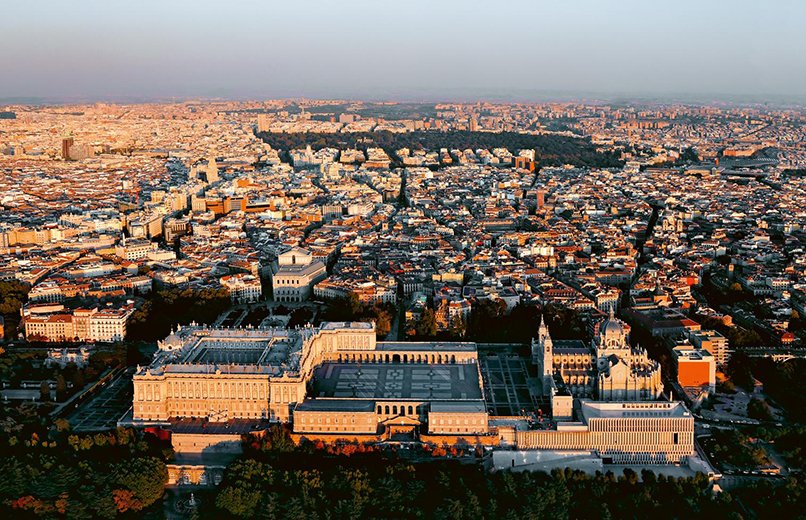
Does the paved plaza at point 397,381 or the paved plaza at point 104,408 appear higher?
the paved plaza at point 397,381

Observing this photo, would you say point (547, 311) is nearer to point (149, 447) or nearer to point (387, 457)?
point (387, 457)

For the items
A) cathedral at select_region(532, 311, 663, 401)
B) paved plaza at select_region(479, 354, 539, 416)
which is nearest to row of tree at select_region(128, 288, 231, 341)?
paved plaza at select_region(479, 354, 539, 416)

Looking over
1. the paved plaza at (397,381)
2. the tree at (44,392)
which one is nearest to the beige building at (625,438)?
the paved plaza at (397,381)

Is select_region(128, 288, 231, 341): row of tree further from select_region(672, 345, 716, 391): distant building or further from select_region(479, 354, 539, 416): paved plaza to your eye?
select_region(672, 345, 716, 391): distant building

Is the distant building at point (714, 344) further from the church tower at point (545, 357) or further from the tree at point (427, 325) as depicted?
the tree at point (427, 325)

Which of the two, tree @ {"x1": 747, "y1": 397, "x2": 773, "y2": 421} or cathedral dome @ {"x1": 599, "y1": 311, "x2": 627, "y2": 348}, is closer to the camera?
tree @ {"x1": 747, "y1": 397, "x2": 773, "y2": 421}

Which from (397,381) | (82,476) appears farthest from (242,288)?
(82,476)
